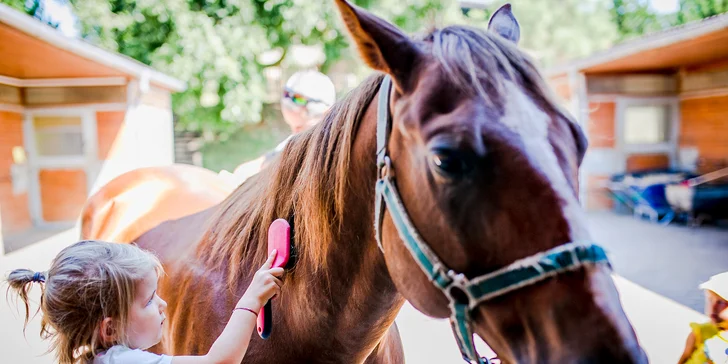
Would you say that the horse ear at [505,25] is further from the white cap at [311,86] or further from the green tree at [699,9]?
Answer: the green tree at [699,9]

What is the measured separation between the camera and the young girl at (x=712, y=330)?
1879 millimetres

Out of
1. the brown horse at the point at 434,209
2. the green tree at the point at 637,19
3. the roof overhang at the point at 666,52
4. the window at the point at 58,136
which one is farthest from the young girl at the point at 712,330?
the green tree at the point at 637,19

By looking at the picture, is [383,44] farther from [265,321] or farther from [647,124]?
[647,124]

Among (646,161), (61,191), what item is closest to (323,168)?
(61,191)

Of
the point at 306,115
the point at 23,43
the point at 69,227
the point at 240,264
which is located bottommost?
the point at 69,227

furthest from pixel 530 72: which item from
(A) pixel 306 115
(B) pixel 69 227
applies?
(B) pixel 69 227

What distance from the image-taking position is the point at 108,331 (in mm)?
1330

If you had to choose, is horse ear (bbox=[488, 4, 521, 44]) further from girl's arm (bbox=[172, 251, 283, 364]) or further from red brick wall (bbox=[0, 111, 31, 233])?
red brick wall (bbox=[0, 111, 31, 233])

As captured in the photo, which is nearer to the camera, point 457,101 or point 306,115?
point 457,101

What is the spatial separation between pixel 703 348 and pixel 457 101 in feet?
5.77

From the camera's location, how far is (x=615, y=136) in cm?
1134

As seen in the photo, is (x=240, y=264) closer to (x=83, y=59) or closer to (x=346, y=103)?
(x=346, y=103)

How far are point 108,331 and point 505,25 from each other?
1.39 m

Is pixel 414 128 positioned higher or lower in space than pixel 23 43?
lower
